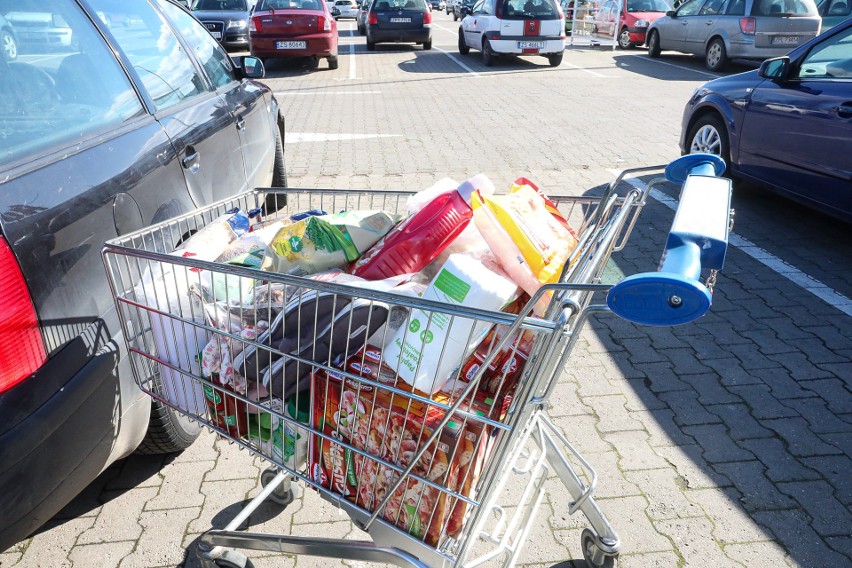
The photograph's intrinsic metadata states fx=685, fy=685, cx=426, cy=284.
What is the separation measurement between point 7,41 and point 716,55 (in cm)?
1449

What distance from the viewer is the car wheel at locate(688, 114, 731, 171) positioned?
611 centimetres

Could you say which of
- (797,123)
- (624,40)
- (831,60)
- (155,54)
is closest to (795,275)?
(797,123)

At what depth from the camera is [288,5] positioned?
45.0 ft

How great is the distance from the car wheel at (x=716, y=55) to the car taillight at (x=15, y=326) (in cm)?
1455

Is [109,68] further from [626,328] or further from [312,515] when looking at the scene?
[626,328]

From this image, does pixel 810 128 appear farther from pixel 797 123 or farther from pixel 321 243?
pixel 321 243

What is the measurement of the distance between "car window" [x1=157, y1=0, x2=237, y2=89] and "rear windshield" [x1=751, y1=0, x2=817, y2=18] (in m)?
12.0

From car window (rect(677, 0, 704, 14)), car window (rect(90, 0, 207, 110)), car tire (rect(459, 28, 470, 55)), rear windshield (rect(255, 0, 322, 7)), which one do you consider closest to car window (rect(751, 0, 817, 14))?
car window (rect(677, 0, 704, 14))

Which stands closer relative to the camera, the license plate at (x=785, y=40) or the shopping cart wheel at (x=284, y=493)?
the shopping cart wheel at (x=284, y=493)

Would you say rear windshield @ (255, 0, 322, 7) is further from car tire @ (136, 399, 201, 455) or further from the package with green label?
the package with green label

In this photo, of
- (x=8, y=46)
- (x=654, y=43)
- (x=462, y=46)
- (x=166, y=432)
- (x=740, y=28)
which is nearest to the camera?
(x=8, y=46)

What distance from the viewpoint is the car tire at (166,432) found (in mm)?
2484

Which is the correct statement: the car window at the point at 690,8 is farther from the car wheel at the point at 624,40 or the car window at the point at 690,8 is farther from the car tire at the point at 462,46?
the car tire at the point at 462,46

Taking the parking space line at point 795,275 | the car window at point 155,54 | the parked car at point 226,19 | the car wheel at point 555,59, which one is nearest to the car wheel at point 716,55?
the car wheel at point 555,59
